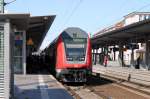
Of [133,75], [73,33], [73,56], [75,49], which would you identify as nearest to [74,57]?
[73,56]

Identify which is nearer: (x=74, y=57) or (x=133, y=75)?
(x=74, y=57)

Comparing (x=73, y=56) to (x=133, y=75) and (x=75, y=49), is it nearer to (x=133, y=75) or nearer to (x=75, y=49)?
(x=75, y=49)

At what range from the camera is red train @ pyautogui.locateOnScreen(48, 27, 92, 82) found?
2692 cm

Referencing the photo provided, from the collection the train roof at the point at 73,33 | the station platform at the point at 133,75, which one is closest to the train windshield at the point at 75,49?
the train roof at the point at 73,33

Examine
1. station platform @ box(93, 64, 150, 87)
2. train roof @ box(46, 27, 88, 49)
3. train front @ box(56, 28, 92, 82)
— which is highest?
train roof @ box(46, 27, 88, 49)

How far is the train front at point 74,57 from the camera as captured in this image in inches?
1059

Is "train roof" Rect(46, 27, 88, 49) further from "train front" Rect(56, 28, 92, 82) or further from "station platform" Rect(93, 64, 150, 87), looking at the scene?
"station platform" Rect(93, 64, 150, 87)

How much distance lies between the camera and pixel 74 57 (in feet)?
88.9

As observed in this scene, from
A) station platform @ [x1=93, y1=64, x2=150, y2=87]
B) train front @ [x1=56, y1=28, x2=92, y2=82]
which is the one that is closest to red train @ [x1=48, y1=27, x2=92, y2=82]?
train front @ [x1=56, y1=28, x2=92, y2=82]

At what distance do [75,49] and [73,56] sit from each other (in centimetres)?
43

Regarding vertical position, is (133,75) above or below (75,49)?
below

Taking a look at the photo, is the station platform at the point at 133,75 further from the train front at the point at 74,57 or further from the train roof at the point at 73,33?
the train roof at the point at 73,33

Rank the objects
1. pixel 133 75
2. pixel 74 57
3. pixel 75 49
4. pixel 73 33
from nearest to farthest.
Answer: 1. pixel 74 57
2. pixel 75 49
3. pixel 73 33
4. pixel 133 75

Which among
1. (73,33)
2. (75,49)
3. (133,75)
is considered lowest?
(133,75)
